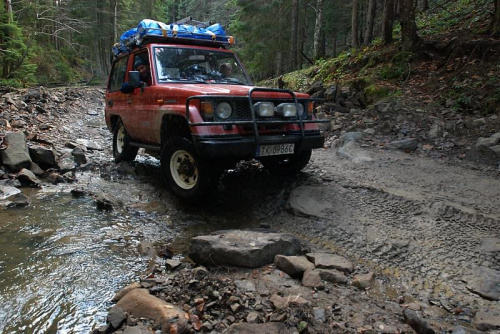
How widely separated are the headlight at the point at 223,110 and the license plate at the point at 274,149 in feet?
1.74

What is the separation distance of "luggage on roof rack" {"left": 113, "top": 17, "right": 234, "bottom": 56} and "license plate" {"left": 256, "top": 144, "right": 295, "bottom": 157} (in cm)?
274

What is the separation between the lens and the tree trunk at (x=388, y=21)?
1076cm

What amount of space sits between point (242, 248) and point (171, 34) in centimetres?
401

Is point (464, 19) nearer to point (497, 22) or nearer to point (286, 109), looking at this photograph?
point (497, 22)

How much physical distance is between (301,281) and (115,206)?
2.90 metres

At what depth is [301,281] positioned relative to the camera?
9.12 feet

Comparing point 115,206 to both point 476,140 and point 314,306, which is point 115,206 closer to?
point 314,306

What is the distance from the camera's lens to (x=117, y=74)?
265 inches

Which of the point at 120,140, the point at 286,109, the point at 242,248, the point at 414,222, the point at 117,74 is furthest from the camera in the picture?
the point at 120,140

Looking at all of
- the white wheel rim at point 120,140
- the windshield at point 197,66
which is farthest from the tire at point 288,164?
the white wheel rim at point 120,140

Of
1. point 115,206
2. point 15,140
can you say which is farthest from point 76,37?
point 115,206

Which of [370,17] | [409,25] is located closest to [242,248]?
[409,25]

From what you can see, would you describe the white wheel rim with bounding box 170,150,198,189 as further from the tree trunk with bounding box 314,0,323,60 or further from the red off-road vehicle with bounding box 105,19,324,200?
the tree trunk with bounding box 314,0,323,60

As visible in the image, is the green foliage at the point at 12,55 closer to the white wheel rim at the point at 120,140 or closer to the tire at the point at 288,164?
the white wheel rim at the point at 120,140
